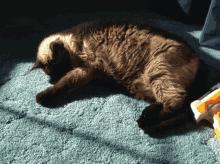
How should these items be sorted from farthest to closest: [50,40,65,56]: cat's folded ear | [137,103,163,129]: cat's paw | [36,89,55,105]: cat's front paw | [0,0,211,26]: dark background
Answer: [0,0,211,26]: dark background, [50,40,65,56]: cat's folded ear, [36,89,55,105]: cat's front paw, [137,103,163,129]: cat's paw

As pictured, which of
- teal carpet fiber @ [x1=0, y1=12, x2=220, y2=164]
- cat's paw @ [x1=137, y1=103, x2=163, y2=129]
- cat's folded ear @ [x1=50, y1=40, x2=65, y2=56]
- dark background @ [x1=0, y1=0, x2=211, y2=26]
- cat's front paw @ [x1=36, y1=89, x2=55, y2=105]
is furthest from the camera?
dark background @ [x1=0, y1=0, x2=211, y2=26]

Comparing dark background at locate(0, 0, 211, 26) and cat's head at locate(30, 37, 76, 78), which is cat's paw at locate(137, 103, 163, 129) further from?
dark background at locate(0, 0, 211, 26)

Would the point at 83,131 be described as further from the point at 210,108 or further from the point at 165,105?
the point at 210,108

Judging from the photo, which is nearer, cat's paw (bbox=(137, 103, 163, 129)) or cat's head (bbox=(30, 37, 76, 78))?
cat's paw (bbox=(137, 103, 163, 129))

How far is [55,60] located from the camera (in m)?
1.72

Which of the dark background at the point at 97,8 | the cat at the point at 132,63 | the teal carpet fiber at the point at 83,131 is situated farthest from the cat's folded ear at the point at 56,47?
the dark background at the point at 97,8

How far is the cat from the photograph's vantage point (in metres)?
1.37

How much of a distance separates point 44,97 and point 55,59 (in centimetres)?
42

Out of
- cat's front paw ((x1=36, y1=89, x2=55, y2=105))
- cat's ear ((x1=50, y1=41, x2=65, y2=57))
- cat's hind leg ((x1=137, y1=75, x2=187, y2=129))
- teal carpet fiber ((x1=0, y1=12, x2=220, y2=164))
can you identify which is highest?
cat's ear ((x1=50, y1=41, x2=65, y2=57))

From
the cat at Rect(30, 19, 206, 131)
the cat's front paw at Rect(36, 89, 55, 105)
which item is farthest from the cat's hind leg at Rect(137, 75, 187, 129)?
the cat's front paw at Rect(36, 89, 55, 105)

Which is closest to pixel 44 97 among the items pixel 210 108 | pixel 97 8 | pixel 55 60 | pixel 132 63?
pixel 55 60

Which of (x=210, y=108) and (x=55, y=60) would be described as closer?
(x=210, y=108)

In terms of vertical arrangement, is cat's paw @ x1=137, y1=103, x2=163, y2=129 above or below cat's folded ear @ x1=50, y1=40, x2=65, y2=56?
below

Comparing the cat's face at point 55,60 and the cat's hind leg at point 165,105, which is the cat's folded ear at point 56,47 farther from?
the cat's hind leg at point 165,105
